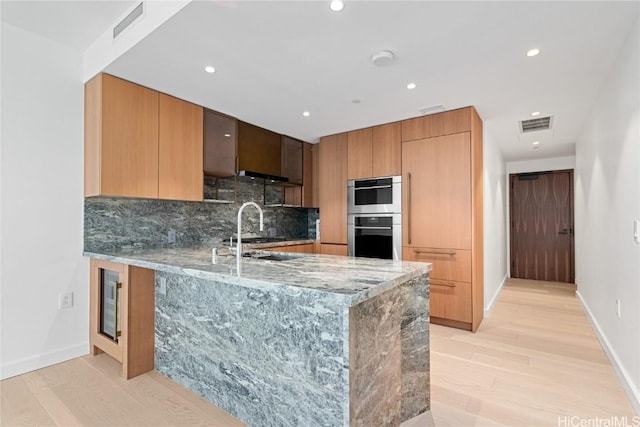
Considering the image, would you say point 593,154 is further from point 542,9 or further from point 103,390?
point 103,390

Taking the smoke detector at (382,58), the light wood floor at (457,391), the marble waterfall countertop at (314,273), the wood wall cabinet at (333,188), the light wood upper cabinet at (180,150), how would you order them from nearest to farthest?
the marble waterfall countertop at (314,273) → the light wood floor at (457,391) → the smoke detector at (382,58) → the light wood upper cabinet at (180,150) → the wood wall cabinet at (333,188)

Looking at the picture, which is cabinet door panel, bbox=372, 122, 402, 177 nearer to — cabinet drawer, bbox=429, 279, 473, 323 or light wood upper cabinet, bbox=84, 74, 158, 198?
cabinet drawer, bbox=429, 279, 473, 323

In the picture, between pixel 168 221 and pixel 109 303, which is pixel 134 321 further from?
pixel 168 221

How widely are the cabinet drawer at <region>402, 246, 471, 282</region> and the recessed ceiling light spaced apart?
8.42 feet

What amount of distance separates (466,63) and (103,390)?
3443 millimetres

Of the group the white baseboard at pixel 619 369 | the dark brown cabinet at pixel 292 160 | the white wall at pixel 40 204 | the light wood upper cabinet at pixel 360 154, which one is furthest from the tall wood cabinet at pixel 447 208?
the white wall at pixel 40 204

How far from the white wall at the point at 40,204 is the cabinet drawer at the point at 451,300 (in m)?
3.37

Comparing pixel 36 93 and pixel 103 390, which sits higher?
pixel 36 93

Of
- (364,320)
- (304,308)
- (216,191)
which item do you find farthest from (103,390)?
(216,191)

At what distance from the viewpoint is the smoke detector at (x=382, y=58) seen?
2.21 meters

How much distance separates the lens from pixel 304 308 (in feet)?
4.80

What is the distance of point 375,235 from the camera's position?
3916 millimetres

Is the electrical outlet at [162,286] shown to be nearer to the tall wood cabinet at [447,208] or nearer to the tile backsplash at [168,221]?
the tile backsplash at [168,221]

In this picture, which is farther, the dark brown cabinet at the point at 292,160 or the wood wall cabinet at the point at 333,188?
the dark brown cabinet at the point at 292,160
